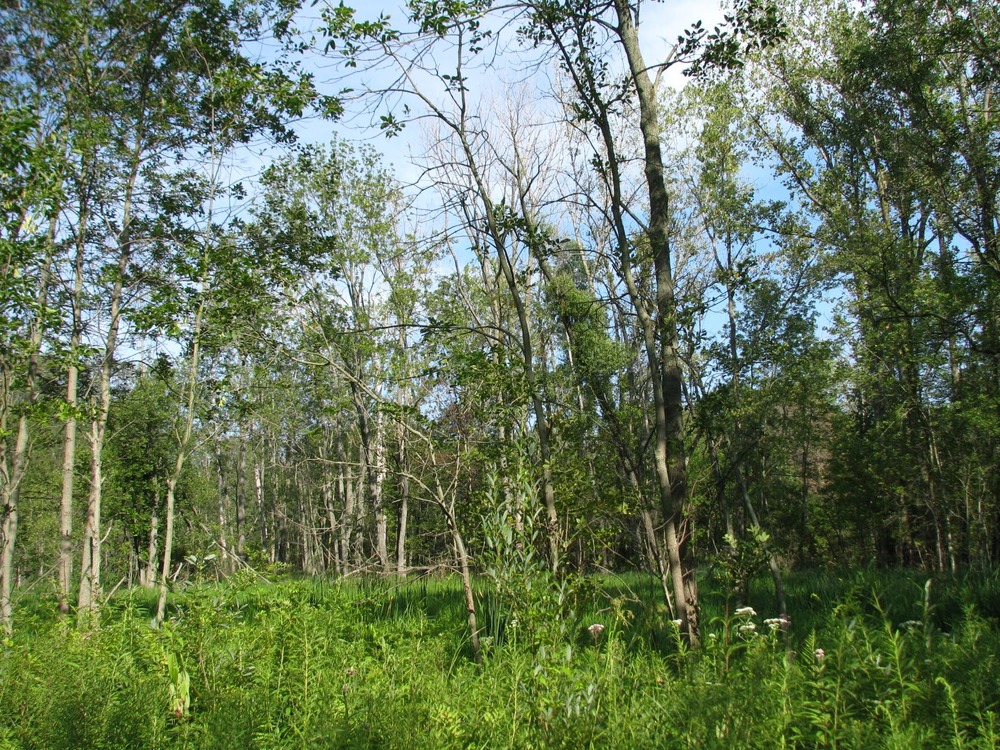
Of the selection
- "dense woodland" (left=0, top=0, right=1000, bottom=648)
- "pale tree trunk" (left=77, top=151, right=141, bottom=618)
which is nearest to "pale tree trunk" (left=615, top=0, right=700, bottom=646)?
"dense woodland" (left=0, top=0, right=1000, bottom=648)

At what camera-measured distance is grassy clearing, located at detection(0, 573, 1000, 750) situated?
8.08ft

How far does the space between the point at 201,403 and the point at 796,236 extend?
424 inches

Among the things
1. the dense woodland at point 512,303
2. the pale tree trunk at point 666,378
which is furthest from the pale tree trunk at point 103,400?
the pale tree trunk at point 666,378

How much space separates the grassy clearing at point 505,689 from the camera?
2463 millimetres

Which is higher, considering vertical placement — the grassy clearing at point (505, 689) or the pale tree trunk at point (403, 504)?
the pale tree trunk at point (403, 504)

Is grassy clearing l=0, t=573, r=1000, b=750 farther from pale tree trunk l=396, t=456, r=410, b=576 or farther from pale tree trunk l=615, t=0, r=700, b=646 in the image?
pale tree trunk l=396, t=456, r=410, b=576

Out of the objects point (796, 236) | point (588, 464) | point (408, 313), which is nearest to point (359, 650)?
point (588, 464)

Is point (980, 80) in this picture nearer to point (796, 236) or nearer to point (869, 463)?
point (796, 236)

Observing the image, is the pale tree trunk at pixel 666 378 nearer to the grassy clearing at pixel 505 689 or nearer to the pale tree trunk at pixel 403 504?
the grassy clearing at pixel 505 689

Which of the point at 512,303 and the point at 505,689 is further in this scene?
the point at 512,303

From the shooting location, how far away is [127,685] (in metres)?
3.74

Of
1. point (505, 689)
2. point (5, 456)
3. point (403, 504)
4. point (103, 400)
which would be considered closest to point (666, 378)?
point (505, 689)

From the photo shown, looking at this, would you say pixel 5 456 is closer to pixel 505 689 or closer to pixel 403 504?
pixel 403 504

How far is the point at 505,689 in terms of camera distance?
3.23 metres
